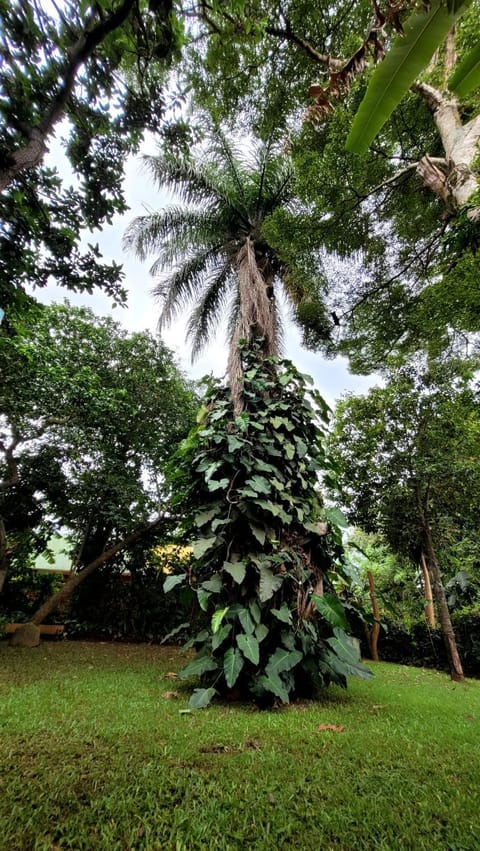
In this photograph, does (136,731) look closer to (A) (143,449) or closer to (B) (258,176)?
(A) (143,449)

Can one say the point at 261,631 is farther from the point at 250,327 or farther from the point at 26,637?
the point at 26,637

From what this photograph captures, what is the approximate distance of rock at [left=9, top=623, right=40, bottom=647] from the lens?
219 inches

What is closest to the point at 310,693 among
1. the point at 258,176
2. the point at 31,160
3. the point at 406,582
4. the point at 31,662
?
the point at 31,662

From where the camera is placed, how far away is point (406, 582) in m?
8.08

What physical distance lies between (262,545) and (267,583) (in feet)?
1.12

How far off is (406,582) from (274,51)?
9.98 meters

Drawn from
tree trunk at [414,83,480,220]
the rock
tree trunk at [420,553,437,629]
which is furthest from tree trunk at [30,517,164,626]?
tree trunk at [414,83,480,220]

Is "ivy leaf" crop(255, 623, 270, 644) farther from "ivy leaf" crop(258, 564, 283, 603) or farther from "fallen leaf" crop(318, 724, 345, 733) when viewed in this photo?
"fallen leaf" crop(318, 724, 345, 733)

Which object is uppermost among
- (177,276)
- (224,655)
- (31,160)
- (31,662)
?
(177,276)

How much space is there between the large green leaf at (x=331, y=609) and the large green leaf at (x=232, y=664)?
74 centimetres

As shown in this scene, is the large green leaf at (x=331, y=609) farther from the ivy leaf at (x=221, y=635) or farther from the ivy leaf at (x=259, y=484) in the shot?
the ivy leaf at (x=259, y=484)

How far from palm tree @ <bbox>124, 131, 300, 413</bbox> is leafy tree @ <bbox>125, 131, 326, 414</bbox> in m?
0.01

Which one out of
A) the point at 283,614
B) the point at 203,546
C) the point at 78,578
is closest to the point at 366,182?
the point at 203,546

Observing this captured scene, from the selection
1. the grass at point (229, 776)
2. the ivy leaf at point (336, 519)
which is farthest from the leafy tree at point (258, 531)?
the grass at point (229, 776)
